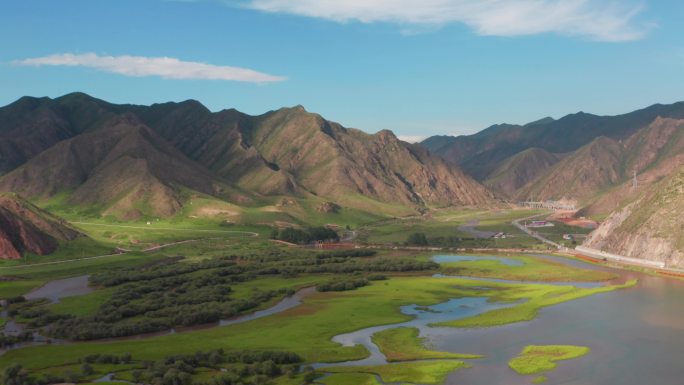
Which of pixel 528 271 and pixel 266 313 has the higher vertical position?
pixel 528 271

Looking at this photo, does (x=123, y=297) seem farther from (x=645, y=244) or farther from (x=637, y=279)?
(x=645, y=244)

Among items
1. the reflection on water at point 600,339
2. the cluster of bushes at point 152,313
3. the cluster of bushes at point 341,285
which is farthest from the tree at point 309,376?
the cluster of bushes at point 341,285

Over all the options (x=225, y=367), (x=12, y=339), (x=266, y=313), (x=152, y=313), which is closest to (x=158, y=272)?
(x=152, y=313)

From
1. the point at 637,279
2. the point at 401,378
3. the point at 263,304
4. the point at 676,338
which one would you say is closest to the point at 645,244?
the point at 637,279

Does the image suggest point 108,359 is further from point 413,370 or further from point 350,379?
point 413,370

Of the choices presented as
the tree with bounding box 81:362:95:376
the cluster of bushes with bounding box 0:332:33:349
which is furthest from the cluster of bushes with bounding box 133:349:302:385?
the cluster of bushes with bounding box 0:332:33:349

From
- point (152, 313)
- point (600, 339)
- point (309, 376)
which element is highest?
point (152, 313)

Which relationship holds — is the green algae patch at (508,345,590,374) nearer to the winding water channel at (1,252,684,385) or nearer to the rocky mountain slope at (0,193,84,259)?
the winding water channel at (1,252,684,385)
